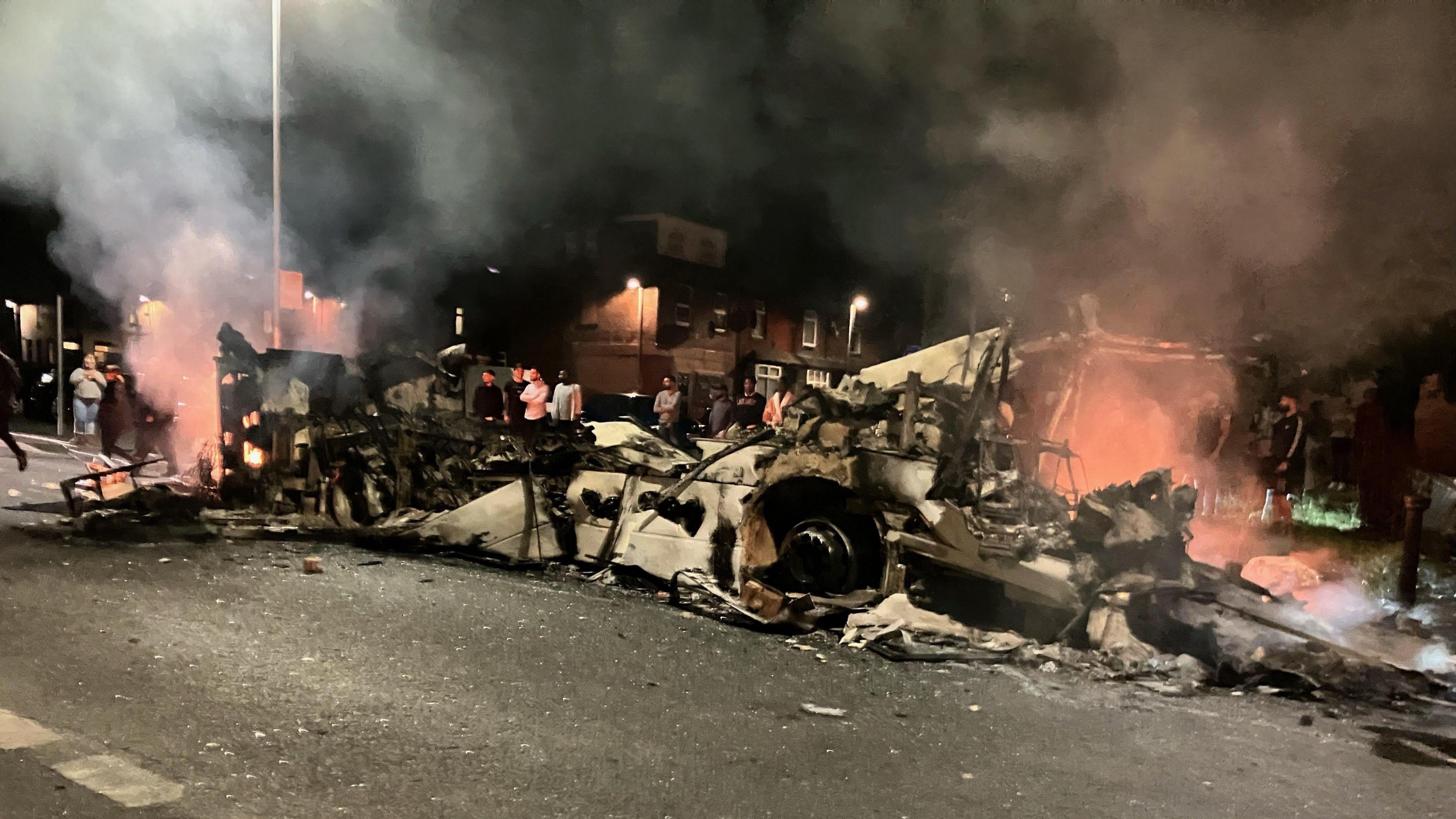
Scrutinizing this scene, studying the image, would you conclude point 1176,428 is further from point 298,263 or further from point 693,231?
point 693,231

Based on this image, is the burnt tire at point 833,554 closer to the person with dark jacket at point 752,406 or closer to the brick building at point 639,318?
the person with dark jacket at point 752,406

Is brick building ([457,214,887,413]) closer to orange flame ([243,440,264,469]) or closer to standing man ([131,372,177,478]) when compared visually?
standing man ([131,372,177,478])

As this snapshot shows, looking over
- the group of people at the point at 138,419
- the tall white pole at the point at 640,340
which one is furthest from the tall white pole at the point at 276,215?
the tall white pole at the point at 640,340

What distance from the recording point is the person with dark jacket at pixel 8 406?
9320 mm

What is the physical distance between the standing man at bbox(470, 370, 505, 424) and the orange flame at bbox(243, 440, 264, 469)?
8.29 feet

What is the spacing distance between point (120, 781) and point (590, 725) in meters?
1.44

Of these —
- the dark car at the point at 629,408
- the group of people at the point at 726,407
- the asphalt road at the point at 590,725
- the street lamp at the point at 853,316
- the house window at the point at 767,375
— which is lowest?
the asphalt road at the point at 590,725

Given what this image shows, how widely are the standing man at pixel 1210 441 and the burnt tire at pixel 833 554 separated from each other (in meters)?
4.51

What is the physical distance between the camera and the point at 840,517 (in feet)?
16.8

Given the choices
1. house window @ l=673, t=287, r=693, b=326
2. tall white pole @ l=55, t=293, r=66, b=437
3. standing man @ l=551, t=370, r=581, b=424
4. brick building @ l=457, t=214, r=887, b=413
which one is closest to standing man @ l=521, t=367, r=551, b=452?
standing man @ l=551, t=370, r=581, b=424

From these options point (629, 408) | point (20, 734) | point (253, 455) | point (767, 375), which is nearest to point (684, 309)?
point (767, 375)

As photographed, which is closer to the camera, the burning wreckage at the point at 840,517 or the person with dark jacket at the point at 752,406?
the burning wreckage at the point at 840,517

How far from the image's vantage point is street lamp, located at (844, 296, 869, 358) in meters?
14.4

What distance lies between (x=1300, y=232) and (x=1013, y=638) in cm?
492
